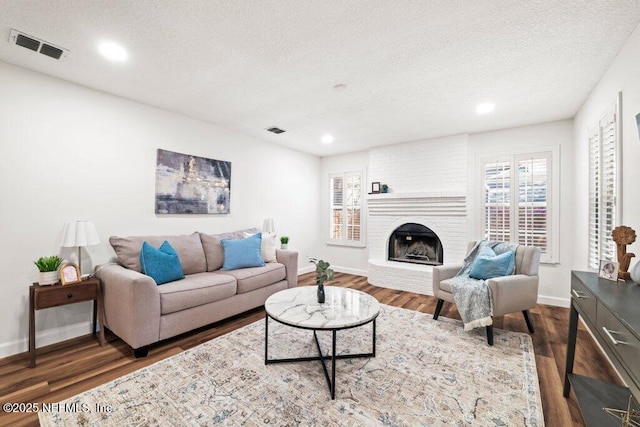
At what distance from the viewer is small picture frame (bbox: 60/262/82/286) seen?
2.47 m

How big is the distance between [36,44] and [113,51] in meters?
0.53

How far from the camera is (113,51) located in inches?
88.0

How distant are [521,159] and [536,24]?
8.46 ft

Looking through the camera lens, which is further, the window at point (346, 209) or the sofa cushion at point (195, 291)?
the window at point (346, 209)

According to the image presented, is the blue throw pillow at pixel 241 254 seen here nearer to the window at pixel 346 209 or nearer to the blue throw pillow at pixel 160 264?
the blue throw pillow at pixel 160 264

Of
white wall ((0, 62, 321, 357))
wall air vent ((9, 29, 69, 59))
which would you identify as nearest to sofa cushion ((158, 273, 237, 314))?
white wall ((0, 62, 321, 357))

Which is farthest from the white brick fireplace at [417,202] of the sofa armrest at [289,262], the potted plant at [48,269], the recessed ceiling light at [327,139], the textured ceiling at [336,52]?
the potted plant at [48,269]

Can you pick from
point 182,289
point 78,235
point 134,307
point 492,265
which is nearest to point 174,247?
point 182,289

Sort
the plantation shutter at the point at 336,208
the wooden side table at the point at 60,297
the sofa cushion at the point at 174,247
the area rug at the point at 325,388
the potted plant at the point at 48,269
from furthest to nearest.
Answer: the plantation shutter at the point at 336,208
the sofa cushion at the point at 174,247
the potted plant at the point at 48,269
the wooden side table at the point at 60,297
the area rug at the point at 325,388

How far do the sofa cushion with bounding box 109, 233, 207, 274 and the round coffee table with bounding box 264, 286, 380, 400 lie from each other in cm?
132

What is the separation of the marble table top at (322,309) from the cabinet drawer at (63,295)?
1.66 meters

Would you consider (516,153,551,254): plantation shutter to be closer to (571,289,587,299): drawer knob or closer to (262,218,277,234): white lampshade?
(571,289,587,299): drawer knob

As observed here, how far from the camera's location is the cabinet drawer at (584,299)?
1.57 metres

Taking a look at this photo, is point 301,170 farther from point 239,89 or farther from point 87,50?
point 87,50
